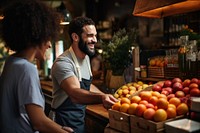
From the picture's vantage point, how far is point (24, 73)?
4.63 feet

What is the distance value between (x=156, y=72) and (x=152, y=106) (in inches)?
44.6

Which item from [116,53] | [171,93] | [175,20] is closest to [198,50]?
[171,93]

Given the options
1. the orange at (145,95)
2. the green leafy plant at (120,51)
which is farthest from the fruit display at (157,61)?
the orange at (145,95)

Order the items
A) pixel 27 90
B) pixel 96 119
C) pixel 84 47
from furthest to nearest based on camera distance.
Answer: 1. pixel 96 119
2. pixel 84 47
3. pixel 27 90

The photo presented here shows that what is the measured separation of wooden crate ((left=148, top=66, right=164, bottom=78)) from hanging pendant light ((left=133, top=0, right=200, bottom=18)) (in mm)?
598

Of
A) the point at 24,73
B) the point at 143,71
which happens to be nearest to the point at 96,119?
the point at 143,71

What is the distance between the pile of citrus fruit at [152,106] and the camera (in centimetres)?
160

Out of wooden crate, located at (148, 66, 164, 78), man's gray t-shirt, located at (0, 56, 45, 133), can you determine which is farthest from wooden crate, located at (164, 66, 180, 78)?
man's gray t-shirt, located at (0, 56, 45, 133)

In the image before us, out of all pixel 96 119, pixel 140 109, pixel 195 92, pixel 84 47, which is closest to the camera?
pixel 140 109

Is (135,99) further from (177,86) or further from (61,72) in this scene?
(61,72)

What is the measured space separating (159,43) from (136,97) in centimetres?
551

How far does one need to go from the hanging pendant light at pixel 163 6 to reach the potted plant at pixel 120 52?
0.35 metres

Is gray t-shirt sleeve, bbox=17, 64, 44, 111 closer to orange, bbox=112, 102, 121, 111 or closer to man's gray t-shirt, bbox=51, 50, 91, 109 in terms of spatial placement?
orange, bbox=112, 102, 121, 111

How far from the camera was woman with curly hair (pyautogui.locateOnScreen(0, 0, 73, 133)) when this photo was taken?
1.41m
